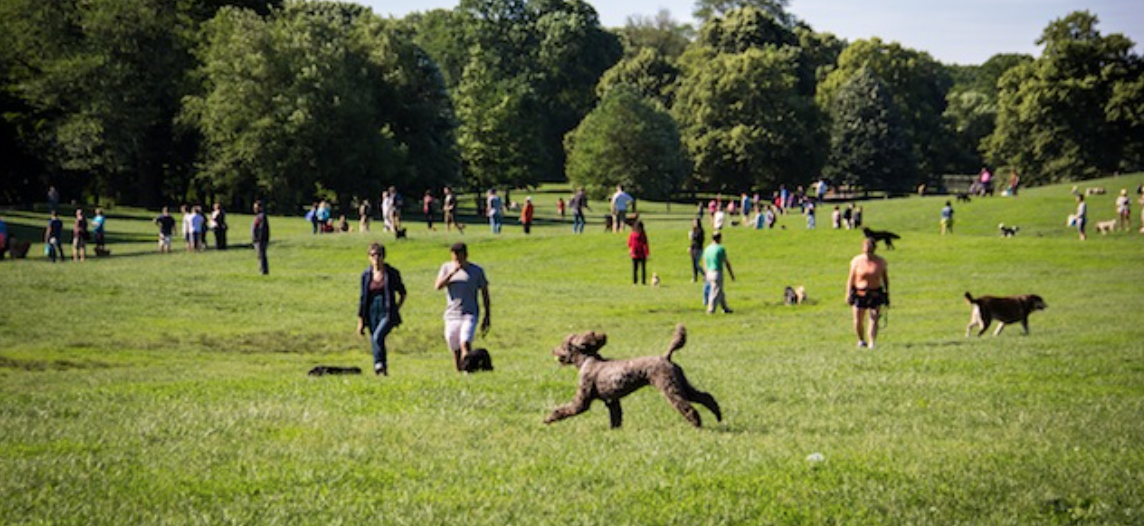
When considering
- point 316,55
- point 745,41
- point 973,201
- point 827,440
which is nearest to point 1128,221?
point 973,201

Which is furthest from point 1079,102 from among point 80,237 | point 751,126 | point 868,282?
point 868,282

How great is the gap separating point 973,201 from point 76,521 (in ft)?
252

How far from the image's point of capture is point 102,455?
10789mm

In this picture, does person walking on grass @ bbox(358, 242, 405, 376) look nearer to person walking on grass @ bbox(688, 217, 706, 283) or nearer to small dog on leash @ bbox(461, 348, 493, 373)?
small dog on leash @ bbox(461, 348, 493, 373)

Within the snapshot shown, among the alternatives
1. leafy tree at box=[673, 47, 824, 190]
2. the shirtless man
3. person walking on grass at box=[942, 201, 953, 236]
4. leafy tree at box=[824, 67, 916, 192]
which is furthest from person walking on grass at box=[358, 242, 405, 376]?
leafy tree at box=[824, 67, 916, 192]

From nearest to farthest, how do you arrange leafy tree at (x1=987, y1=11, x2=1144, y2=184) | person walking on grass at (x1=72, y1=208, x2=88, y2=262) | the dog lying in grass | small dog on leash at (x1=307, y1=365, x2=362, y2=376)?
small dog on leash at (x1=307, y1=365, x2=362, y2=376)
the dog lying in grass
person walking on grass at (x1=72, y1=208, x2=88, y2=262)
leafy tree at (x1=987, y1=11, x2=1144, y2=184)

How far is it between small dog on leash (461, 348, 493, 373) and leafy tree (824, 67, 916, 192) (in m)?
109

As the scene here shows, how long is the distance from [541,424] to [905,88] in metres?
136

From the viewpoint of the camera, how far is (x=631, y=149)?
371 ft

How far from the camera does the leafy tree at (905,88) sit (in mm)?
135000

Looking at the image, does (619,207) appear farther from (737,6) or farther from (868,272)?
(737,6)

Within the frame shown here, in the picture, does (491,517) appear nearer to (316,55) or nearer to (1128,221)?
(1128,221)

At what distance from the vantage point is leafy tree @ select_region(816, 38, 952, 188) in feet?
443

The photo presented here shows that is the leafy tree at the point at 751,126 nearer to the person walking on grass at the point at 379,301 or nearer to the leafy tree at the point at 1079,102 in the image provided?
the leafy tree at the point at 1079,102
